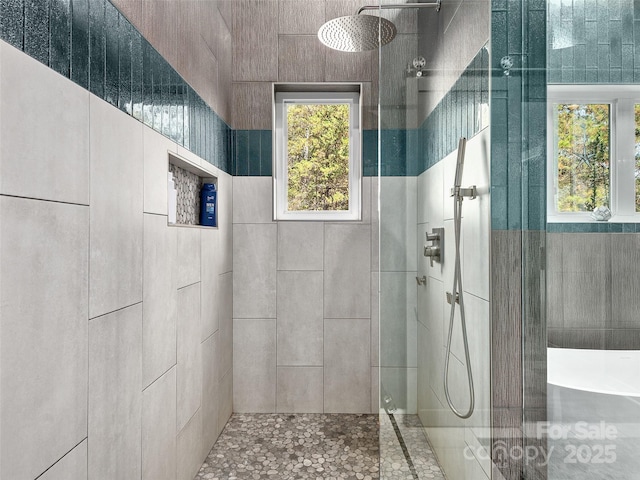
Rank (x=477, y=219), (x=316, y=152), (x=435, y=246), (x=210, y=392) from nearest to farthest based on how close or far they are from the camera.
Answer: (x=477, y=219) < (x=435, y=246) < (x=210, y=392) < (x=316, y=152)

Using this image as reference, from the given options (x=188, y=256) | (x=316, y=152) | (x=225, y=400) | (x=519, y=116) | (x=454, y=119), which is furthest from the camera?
(x=316, y=152)

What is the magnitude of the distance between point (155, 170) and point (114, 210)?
329 millimetres

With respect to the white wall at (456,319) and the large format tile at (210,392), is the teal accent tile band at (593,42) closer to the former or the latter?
the white wall at (456,319)

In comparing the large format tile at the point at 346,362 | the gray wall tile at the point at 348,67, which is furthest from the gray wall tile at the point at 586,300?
the gray wall tile at the point at 348,67

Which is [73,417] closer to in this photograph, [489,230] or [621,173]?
[489,230]

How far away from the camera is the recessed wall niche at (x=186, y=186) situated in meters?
1.75

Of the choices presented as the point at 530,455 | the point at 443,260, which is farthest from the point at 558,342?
the point at 443,260

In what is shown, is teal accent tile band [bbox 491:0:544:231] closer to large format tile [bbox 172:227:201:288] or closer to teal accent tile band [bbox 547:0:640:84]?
teal accent tile band [bbox 547:0:640:84]

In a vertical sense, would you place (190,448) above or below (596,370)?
below

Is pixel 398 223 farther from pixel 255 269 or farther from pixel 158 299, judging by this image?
pixel 255 269

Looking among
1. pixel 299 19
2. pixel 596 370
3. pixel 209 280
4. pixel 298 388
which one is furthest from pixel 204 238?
pixel 596 370

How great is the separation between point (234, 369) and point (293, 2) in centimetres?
236

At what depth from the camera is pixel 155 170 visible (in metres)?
1.41

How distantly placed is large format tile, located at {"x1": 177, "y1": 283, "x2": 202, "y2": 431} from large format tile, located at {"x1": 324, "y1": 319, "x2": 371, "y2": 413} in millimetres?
931
